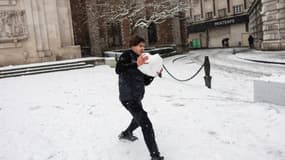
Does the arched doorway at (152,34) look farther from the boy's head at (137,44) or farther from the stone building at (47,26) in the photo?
the boy's head at (137,44)

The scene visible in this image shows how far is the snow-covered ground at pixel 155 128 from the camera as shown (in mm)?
4031

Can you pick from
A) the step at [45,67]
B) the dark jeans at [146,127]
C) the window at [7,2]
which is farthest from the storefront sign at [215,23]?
the dark jeans at [146,127]

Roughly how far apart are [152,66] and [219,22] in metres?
45.2

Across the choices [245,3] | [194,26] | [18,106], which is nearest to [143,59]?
[18,106]

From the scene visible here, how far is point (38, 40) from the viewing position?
2014cm

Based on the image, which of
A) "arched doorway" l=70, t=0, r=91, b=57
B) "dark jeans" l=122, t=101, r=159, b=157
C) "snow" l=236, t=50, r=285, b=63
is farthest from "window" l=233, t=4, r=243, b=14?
"dark jeans" l=122, t=101, r=159, b=157

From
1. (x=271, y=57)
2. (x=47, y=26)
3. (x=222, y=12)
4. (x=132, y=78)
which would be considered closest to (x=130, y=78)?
(x=132, y=78)

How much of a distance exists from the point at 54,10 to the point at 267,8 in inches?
665

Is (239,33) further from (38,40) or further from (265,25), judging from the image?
(38,40)

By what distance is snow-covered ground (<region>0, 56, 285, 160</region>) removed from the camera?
403 centimetres

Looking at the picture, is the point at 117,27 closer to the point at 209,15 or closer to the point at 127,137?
the point at 209,15

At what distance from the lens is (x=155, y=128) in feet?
16.3

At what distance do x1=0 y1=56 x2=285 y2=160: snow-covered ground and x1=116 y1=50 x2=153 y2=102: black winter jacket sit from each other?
0.89 meters

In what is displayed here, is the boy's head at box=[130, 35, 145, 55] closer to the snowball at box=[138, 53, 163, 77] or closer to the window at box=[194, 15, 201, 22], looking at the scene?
the snowball at box=[138, 53, 163, 77]
